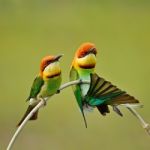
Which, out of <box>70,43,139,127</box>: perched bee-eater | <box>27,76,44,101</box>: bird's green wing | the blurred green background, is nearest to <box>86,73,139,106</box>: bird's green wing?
<box>70,43,139,127</box>: perched bee-eater

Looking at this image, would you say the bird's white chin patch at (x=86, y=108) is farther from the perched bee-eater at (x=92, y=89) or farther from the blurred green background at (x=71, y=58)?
the blurred green background at (x=71, y=58)

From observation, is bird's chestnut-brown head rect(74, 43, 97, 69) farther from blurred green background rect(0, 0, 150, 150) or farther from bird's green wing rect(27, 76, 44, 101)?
blurred green background rect(0, 0, 150, 150)

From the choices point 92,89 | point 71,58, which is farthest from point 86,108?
point 71,58

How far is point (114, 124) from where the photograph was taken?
3.23 meters

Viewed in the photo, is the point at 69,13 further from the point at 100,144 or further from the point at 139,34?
the point at 100,144

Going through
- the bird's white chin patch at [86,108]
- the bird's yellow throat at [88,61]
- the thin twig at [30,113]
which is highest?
the bird's yellow throat at [88,61]

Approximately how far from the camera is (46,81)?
142cm

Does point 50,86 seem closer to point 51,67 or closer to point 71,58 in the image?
point 51,67

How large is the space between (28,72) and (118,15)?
887 millimetres

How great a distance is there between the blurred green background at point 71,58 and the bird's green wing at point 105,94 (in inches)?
63.4

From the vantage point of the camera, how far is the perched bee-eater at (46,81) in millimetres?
1400

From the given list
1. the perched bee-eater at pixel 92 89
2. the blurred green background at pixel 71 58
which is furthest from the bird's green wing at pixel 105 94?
the blurred green background at pixel 71 58

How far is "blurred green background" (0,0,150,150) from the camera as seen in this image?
3.12 meters

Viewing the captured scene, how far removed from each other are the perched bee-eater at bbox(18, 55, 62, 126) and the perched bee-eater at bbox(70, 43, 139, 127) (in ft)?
0.16
